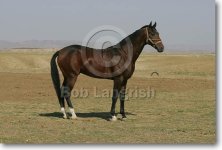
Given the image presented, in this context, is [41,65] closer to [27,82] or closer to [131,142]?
[27,82]

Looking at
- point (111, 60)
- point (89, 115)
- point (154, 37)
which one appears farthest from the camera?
point (89, 115)

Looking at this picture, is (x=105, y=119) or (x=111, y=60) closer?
(x=111, y=60)

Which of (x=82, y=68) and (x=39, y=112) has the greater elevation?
(x=82, y=68)

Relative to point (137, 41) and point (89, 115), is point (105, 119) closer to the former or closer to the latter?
point (89, 115)

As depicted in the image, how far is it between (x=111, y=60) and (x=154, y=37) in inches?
58.0

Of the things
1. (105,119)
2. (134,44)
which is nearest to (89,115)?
(105,119)

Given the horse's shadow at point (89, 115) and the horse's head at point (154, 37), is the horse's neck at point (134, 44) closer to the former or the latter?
the horse's head at point (154, 37)

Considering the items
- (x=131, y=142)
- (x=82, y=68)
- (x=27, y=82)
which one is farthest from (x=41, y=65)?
(x=131, y=142)

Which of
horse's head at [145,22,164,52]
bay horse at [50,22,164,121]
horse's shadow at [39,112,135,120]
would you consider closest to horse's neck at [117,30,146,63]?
bay horse at [50,22,164,121]

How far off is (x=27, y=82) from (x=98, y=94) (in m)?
6.51

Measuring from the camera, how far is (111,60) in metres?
11.4

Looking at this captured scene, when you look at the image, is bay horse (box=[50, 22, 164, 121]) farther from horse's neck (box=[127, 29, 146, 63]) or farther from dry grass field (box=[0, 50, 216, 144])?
dry grass field (box=[0, 50, 216, 144])

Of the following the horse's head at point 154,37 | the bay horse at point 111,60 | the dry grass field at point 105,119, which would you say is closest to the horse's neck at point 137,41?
the bay horse at point 111,60

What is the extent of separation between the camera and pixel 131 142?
27.6 ft
